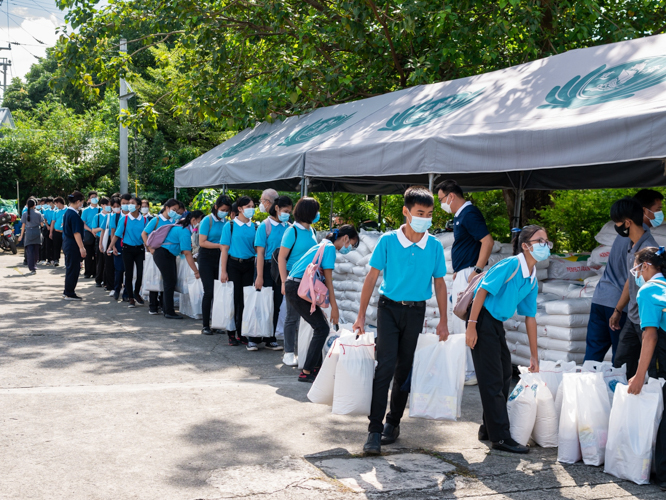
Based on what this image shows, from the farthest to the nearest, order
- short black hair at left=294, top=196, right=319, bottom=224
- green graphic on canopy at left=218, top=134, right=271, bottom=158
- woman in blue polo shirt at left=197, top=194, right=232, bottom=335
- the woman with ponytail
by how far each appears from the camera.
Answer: the woman with ponytail → green graphic on canopy at left=218, top=134, right=271, bottom=158 → woman in blue polo shirt at left=197, top=194, right=232, bottom=335 → short black hair at left=294, top=196, right=319, bottom=224

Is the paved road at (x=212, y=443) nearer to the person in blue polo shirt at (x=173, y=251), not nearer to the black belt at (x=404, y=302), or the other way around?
the black belt at (x=404, y=302)

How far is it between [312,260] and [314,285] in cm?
26

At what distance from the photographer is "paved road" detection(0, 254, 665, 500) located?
3.92 m

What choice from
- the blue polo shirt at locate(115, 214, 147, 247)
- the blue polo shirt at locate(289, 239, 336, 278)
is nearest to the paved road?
the blue polo shirt at locate(289, 239, 336, 278)

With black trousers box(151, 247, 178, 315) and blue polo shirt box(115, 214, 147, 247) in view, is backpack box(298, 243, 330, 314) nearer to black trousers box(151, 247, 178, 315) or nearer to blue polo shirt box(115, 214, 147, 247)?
black trousers box(151, 247, 178, 315)

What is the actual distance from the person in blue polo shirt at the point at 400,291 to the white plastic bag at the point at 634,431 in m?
1.18

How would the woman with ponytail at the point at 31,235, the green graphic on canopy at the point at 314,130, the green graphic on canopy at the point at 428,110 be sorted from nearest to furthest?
the green graphic on canopy at the point at 428,110, the green graphic on canopy at the point at 314,130, the woman with ponytail at the point at 31,235

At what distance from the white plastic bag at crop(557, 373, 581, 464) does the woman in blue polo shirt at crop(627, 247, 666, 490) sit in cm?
43

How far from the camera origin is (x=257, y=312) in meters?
7.66

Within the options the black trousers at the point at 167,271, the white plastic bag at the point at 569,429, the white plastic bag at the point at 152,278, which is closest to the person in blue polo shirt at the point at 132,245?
the white plastic bag at the point at 152,278

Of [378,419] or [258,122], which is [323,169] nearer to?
[378,419]

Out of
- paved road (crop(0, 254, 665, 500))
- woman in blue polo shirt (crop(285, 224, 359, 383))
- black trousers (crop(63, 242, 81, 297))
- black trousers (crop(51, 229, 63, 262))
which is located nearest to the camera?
paved road (crop(0, 254, 665, 500))

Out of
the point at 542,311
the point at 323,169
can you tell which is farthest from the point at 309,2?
the point at 542,311

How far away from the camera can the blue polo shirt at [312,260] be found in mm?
6109
